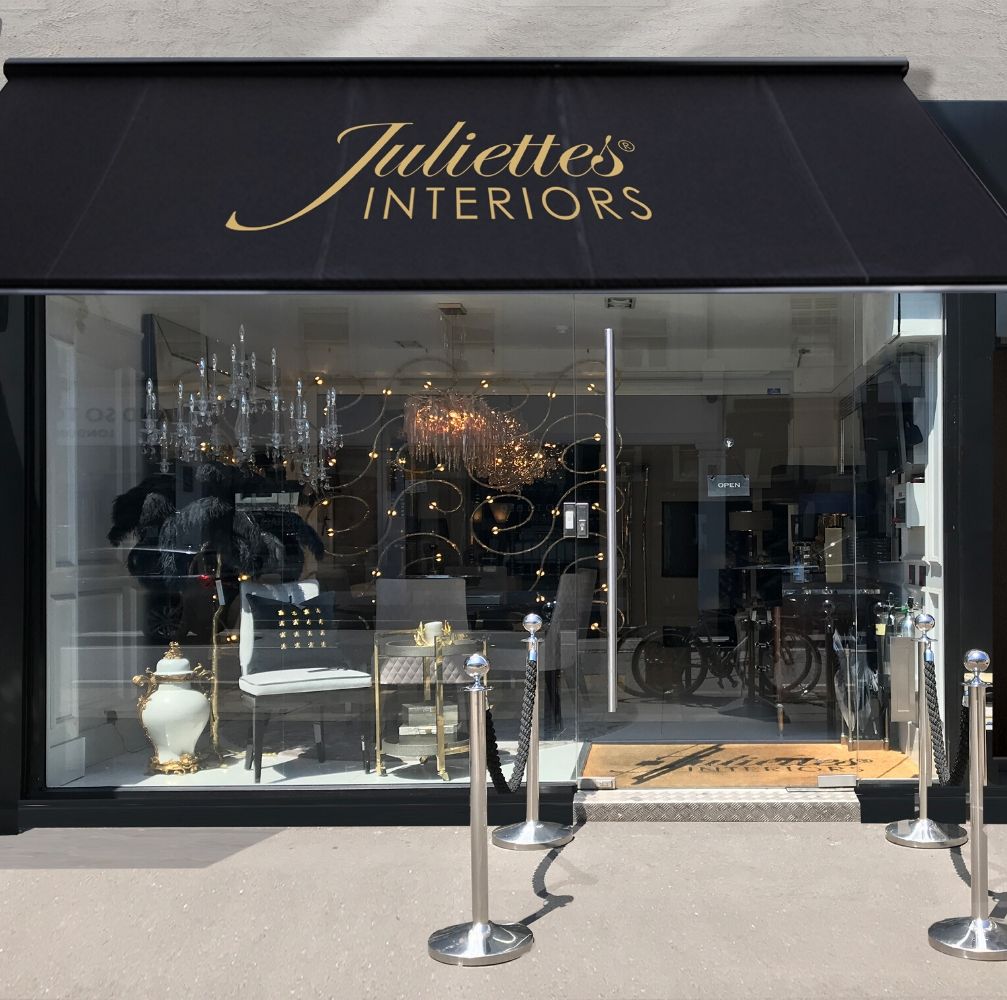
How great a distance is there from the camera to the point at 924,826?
6043 millimetres

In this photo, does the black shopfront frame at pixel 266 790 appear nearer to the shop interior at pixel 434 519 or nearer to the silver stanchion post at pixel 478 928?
the shop interior at pixel 434 519

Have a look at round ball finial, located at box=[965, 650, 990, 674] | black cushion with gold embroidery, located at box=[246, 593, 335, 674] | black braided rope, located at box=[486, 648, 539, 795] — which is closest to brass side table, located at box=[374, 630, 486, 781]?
black cushion with gold embroidery, located at box=[246, 593, 335, 674]

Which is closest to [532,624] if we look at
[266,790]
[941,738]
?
[266,790]

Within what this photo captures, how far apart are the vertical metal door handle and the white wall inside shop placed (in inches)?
66.3

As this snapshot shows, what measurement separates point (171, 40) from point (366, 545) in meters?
3.02

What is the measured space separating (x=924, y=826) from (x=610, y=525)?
232cm

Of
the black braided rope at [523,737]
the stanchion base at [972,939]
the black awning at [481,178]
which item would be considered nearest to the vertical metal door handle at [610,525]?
the black braided rope at [523,737]

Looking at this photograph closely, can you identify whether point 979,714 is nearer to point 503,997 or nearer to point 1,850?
point 503,997

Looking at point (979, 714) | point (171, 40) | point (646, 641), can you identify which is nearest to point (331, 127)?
point (171, 40)

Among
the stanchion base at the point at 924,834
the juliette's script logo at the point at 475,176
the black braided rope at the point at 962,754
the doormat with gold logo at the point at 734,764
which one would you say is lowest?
the stanchion base at the point at 924,834

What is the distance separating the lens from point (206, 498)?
682 centimetres

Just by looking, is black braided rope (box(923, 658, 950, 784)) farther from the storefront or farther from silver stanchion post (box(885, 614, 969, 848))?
the storefront

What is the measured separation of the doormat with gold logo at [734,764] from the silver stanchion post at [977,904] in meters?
1.93

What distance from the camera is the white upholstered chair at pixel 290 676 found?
6.88 metres
